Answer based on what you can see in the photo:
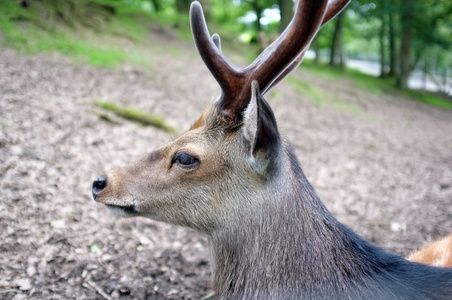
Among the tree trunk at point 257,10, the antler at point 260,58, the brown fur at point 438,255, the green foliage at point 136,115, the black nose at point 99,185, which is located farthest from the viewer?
the tree trunk at point 257,10

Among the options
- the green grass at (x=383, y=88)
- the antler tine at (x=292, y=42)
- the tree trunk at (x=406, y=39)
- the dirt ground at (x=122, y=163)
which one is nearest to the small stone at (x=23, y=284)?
the dirt ground at (x=122, y=163)

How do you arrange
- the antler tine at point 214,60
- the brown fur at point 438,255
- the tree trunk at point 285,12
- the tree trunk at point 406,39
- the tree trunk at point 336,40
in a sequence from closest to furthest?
the antler tine at point 214,60
the brown fur at point 438,255
the tree trunk at point 285,12
the tree trunk at point 406,39
the tree trunk at point 336,40

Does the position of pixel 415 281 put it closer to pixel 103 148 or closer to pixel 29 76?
pixel 103 148

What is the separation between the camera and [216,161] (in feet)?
7.60

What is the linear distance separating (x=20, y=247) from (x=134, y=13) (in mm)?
12561

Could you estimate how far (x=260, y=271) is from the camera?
2193mm

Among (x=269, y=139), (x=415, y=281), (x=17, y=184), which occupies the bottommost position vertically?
(x=17, y=184)

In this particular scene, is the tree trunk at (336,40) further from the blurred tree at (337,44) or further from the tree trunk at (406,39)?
the tree trunk at (406,39)

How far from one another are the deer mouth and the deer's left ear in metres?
0.82

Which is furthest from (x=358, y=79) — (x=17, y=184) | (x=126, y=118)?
(x=17, y=184)

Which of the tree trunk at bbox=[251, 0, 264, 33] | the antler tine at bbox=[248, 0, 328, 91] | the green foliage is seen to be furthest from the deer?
the tree trunk at bbox=[251, 0, 264, 33]

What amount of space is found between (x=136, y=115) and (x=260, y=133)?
15.2 ft

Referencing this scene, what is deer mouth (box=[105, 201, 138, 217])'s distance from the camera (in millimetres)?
2412

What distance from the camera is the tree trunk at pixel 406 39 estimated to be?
1596 centimetres
